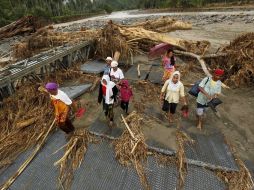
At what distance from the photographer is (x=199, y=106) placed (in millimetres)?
5500

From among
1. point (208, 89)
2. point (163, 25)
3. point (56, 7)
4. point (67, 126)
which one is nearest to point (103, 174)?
point (67, 126)

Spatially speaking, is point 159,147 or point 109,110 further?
point 109,110

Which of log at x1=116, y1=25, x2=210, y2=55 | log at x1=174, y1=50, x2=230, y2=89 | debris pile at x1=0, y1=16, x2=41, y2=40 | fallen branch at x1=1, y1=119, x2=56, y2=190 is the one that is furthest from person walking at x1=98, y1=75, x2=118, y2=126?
debris pile at x1=0, y1=16, x2=41, y2=40

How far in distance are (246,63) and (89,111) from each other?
5789 millimetres

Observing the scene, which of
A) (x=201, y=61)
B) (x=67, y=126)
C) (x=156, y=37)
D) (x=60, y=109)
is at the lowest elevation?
(x=67, y=126)

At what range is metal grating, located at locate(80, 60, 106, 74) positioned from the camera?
9233 millimetres

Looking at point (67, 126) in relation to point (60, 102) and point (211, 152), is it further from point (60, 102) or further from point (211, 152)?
point (211, 152)

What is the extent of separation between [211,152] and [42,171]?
3.46 m

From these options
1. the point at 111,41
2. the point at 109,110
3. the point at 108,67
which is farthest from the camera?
the point at 111,41

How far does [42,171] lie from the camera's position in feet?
14.9

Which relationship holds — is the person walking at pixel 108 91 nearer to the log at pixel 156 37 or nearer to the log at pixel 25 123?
the log at pixel 25 123

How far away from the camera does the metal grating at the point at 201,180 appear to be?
13.4 ft

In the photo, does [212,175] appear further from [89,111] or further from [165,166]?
[89,111]

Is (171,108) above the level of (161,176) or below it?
above
